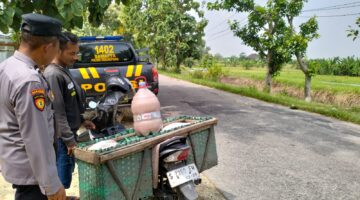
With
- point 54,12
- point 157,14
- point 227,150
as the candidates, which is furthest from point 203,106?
point 157,14

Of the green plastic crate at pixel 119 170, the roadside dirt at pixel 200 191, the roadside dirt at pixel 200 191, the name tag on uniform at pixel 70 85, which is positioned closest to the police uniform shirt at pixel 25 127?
the green plastic crate at pixel 119 170

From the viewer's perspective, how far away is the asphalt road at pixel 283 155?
4164mm

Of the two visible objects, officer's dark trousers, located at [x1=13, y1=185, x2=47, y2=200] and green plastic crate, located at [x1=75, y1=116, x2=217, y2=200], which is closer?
officer's dark trousers, located at [x1=13, y1=185, x2=47, y2=200]

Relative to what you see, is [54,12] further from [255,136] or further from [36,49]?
[255,136]

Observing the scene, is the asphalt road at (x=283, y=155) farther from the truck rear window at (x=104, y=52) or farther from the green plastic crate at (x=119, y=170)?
the truck rear window at (x=104, y=52)

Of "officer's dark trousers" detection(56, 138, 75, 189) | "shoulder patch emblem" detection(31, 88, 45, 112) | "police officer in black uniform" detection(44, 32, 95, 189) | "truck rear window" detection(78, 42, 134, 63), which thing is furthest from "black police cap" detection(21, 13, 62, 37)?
"truck rear window" detection(78, 42, 134, 63)

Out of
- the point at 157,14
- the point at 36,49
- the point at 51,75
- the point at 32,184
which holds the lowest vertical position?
the point at 32,184

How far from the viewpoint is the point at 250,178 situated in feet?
14.8

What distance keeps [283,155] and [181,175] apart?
311 cm

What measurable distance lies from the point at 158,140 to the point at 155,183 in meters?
0.37

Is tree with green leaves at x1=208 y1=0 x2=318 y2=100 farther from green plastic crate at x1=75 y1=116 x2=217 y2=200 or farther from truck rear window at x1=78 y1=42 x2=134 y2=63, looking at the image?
green plastic crate at x1=75 y1=116 x2=217 y2=200

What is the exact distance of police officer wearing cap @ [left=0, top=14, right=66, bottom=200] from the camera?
1.84m

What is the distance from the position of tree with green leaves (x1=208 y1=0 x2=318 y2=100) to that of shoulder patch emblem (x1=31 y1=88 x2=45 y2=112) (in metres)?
14.0

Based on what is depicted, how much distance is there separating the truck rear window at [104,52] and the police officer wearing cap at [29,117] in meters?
5.82
